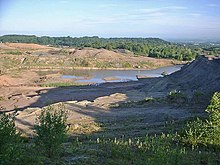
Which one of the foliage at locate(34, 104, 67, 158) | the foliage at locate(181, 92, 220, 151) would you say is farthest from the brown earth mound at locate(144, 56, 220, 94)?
the foliage at locate(34, 104, 67, 158)

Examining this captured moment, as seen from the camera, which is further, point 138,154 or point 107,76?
point 107,76

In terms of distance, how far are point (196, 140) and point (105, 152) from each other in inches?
147

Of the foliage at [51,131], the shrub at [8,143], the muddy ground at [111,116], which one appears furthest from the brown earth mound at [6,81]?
the shrub at [8,143]

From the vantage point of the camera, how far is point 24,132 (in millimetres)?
18312

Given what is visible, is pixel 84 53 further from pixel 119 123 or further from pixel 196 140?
pixel 196 140

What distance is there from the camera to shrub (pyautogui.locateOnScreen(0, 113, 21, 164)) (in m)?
7.37

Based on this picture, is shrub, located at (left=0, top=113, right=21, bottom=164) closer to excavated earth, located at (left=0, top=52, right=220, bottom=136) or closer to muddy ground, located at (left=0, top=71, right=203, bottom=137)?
excavated earth, located at (left=0, top=52, right=220, bottom=136)

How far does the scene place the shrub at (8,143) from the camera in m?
Answer: 7.37

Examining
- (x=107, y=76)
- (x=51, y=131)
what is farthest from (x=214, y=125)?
(x=107, y=76)

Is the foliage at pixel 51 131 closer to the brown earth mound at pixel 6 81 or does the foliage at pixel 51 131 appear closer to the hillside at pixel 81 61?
the brown earth mound at pixel 6 81

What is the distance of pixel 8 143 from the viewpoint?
766cm

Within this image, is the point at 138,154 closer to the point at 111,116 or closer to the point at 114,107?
the point at 111,116

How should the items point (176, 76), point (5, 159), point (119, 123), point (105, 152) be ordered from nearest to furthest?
point (5, 159), point (105, 152), point (119, 123), point (176, 76)

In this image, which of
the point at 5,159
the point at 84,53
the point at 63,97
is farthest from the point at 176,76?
the point at 84,53
